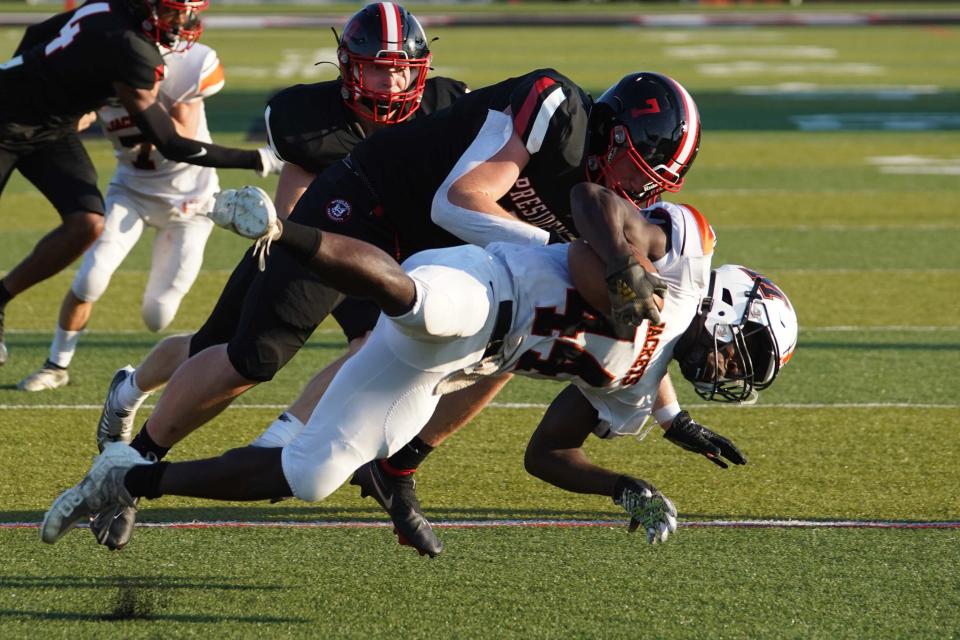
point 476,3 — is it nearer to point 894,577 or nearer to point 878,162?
point 878,162

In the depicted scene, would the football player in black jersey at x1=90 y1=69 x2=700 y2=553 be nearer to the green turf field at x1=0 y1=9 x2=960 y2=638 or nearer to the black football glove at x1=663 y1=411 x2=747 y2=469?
the green turf field at x1=0 y1=9 x2=960 y2=638

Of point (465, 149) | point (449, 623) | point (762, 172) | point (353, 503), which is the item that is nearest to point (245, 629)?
point (449, 623)

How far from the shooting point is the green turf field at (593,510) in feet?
11.6

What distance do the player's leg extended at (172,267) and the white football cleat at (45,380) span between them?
0.42 meters

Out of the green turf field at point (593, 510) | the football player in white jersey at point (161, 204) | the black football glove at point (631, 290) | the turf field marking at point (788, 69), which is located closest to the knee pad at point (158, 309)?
the football player in white jersey at point (161, 204)

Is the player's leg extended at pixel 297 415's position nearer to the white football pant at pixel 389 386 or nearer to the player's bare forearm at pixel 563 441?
the white football pant at pixel 389 386

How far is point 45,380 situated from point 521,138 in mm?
2948

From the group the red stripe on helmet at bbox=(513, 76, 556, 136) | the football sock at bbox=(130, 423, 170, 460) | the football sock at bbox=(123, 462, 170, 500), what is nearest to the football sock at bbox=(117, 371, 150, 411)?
the football sock at bbox=(130, 423, 170, 460)

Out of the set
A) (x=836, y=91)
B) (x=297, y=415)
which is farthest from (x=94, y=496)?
(x=836, y=91)

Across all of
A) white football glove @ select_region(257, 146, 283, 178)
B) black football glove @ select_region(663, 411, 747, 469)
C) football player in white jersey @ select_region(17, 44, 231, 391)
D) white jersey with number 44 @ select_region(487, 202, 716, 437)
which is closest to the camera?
white jersey with number 44 @ select_region(487, 202, 716, 437)

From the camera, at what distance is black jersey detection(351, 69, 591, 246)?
3746 mm

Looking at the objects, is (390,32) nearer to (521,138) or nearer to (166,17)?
(521,138)

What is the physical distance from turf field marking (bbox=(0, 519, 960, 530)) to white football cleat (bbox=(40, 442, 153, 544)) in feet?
2.13

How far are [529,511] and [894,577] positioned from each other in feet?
3.72
